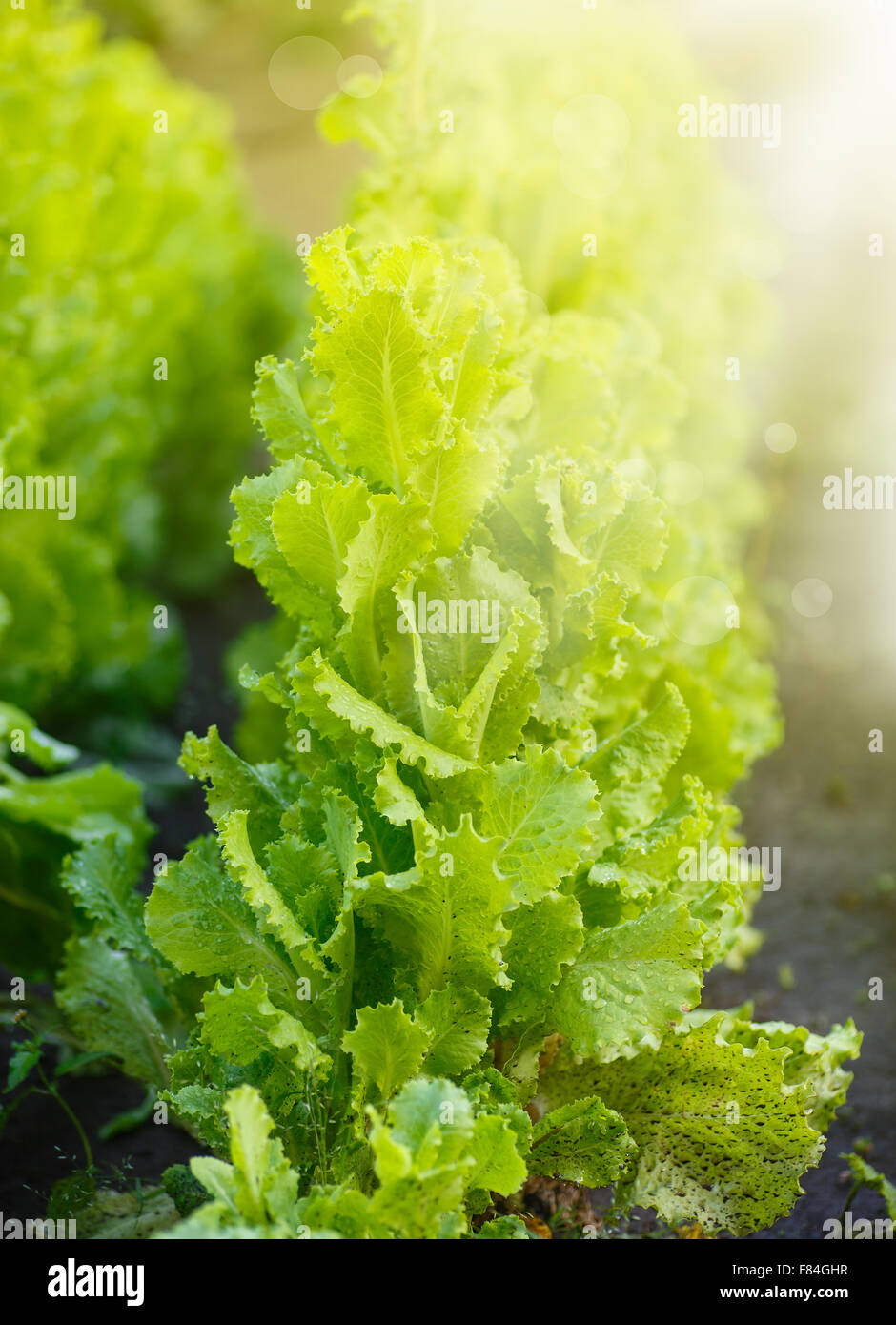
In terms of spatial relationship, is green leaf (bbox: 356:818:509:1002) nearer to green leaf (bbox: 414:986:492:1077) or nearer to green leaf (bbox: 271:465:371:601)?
green leaf (bbox: 414:986:492:1077)

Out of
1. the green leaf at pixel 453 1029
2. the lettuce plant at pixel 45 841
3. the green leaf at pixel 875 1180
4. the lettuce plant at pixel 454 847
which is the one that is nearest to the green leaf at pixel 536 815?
the lettuce plant at pixel 454 847

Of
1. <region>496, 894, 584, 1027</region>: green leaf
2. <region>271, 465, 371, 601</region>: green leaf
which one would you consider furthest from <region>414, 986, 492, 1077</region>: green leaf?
<region>271, 465, 371, 601</region>: green leaf

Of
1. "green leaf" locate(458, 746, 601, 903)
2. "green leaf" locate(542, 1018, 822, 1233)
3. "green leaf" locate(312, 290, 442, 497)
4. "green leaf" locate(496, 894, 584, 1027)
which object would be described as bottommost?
"green leaf" locate(542, 1018, 822, 1233)

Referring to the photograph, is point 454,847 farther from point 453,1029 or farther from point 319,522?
point 319,522

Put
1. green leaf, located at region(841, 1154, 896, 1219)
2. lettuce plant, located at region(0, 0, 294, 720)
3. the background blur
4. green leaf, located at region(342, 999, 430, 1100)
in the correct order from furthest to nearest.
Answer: lettuce plant, located at region(0, 0, 294, 720)
the background blur
green leaf, located at region(841, 1154, 896, 1219)
green leaf, located at region(342, 999, 430, 1100)

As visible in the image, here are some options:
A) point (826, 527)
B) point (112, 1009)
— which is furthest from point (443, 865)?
point (826, 527)

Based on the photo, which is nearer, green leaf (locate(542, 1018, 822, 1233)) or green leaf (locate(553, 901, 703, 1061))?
green leaf (locate(553, 901, 703, 1061))
